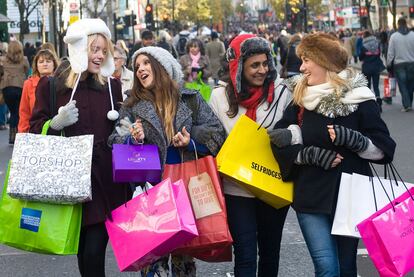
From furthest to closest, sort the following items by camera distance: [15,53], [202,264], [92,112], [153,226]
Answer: [15,53] → [202,264] → [92,112] → [153,226]

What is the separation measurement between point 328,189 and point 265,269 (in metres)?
0.83

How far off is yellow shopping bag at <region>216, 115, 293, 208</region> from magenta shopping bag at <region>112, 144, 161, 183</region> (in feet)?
1.14

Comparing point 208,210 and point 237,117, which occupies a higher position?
point 237,117

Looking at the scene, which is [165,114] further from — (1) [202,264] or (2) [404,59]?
(2) [404,59]

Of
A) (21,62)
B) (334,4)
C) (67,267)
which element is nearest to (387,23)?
(334,4)

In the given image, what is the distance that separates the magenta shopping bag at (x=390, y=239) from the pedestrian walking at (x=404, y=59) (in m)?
14.2

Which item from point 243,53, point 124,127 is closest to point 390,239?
point 243,53

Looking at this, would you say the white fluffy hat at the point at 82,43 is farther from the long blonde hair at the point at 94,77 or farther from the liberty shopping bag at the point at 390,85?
the liberty shopping bag at the point at 390,85

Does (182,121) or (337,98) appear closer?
(337,98)

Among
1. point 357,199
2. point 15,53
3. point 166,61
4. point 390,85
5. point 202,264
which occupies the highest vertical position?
point 166,61

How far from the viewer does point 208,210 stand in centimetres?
498

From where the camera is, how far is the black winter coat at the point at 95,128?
5.12m

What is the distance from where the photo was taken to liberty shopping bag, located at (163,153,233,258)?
16.3 feet

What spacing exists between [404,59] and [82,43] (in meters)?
14.1
